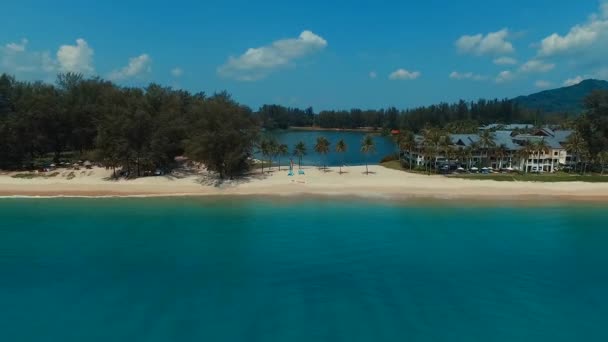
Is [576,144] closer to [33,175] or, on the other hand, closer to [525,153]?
[525,153]

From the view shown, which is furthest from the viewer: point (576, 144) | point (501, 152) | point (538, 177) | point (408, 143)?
point (408, 143)

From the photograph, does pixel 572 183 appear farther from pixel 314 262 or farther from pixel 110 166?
pixel 110 166

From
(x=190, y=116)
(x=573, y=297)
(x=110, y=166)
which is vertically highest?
(x=190, y=116)

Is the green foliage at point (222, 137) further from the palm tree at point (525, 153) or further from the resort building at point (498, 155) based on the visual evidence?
the palm tree at point (525, 153)

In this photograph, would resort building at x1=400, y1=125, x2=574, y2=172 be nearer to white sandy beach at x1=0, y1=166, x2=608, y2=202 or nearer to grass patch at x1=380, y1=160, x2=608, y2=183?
grass patch at x1=380, y1=160, x2=608, y2=183

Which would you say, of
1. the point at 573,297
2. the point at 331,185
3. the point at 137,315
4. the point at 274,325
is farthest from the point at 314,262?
the point at 331,185

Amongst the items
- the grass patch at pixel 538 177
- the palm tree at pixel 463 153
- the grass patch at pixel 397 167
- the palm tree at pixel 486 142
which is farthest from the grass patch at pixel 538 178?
the palm tree at pixel 486 142

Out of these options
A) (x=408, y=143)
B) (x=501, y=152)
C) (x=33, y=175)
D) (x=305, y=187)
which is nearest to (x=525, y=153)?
(x=501, y=152)
